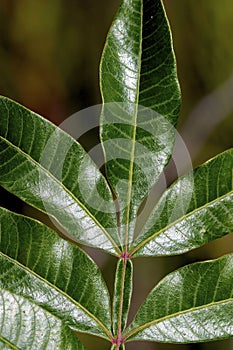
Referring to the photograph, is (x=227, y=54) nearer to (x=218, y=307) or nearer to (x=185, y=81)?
(x=185, y=81)

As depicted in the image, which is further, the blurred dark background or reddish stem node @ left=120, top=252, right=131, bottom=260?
the blurred dark background

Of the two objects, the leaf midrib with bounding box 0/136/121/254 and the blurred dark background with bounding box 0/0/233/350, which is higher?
the blurred dark background with bounding box 0/0/233/350

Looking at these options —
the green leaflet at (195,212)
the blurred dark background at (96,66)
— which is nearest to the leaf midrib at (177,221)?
the green leaflet at (195,212)

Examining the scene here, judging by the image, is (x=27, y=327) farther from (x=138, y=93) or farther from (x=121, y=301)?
(x=138, y=93)

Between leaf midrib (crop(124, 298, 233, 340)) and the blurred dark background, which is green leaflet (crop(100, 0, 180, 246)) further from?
the blurred dark background

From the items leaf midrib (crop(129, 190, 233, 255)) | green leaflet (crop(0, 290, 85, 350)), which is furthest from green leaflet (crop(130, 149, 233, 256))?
green leaflet (crop(0, 290, 85, 350))

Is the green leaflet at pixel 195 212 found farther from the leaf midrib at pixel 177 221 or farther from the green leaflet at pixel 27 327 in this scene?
the green leaflet at pixel 27 327

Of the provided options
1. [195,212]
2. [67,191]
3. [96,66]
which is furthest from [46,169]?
[96,66]
